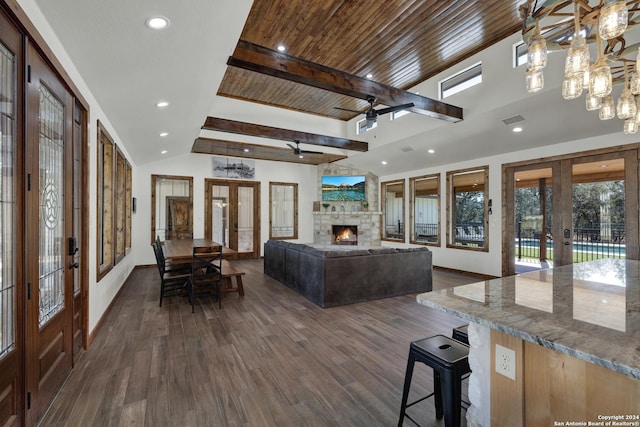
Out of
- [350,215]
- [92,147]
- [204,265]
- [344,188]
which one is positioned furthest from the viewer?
[344,188]

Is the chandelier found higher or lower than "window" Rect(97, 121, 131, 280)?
higher

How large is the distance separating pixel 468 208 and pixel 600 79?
17.4 ft

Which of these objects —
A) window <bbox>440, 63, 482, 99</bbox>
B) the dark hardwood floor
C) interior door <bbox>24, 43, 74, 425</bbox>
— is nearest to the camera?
interior door <bbox>24, 43, 74, 425</bbox>

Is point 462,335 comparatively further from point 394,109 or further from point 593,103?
point 394,109

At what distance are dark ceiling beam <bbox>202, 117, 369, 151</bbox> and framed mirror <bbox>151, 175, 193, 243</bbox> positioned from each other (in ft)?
9.56

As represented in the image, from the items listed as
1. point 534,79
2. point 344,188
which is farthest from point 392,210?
point 534,79

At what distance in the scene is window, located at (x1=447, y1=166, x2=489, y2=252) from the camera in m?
6.59

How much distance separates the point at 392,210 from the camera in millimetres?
9133

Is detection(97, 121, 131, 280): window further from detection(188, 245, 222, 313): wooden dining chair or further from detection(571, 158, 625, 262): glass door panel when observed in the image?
detection(571, 158, 625, 262): glass door panel

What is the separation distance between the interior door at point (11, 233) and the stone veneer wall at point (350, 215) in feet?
25.6

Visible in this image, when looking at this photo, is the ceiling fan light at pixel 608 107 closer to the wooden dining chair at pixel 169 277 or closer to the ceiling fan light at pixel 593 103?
the ceiling fan light at pixel 593 103

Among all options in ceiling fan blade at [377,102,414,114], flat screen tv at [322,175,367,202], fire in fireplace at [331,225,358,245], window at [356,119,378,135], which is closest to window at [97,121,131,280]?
ceiling fan blade at [377,102,414,114]

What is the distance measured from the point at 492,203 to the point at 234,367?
5981mm

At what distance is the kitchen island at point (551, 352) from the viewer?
0.96 meters
